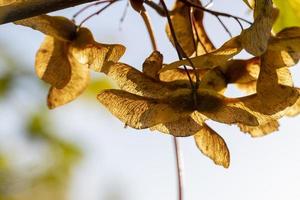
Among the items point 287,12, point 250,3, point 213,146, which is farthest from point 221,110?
point 287,12

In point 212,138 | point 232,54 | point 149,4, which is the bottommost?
point 212,138

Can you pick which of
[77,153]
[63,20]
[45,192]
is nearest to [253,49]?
[63,20]

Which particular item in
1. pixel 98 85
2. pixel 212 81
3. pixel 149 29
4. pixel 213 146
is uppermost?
pixel 98 85

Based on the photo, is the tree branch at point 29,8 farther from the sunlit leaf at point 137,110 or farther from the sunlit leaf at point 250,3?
the sunlit leaf at point 250,3

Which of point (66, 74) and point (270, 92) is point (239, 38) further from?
point (66, 74)

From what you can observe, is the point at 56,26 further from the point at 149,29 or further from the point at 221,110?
the point at 221,110

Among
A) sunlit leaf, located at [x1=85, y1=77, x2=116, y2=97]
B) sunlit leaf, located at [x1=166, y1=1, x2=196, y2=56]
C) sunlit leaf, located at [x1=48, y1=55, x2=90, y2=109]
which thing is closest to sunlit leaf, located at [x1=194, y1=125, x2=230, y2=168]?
sunlit leaf, located at [x1=166, y1=1, x2=196, y2=56]
